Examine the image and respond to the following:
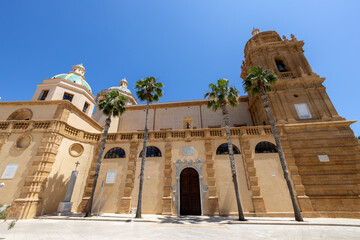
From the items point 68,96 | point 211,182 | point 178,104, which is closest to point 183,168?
point 211,182

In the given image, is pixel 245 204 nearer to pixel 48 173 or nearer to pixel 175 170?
pixel 175 170

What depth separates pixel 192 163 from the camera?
17.0 m

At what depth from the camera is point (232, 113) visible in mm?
26609

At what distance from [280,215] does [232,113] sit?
16.0 metres

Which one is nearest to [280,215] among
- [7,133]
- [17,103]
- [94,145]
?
[94,145]

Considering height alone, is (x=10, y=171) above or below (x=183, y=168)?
below

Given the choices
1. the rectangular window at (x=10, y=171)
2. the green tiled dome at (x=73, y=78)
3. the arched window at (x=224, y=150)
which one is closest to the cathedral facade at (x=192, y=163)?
the rectangular window at (x=10, y=171)

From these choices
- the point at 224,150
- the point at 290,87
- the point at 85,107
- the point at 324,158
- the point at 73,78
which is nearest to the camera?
the point at 324,158

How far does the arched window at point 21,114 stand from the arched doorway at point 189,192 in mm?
20049

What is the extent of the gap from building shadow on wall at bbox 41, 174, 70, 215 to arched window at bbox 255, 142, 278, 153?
2109 cm

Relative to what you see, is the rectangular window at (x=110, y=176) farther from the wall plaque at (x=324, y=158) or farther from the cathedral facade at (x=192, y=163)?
the wall plaque at (x=324, y=158)

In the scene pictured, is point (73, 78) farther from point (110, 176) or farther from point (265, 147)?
point (265, 147)

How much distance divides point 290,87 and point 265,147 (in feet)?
31.8

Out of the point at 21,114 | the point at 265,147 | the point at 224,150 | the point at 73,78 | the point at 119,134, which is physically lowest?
the point at 224,150
